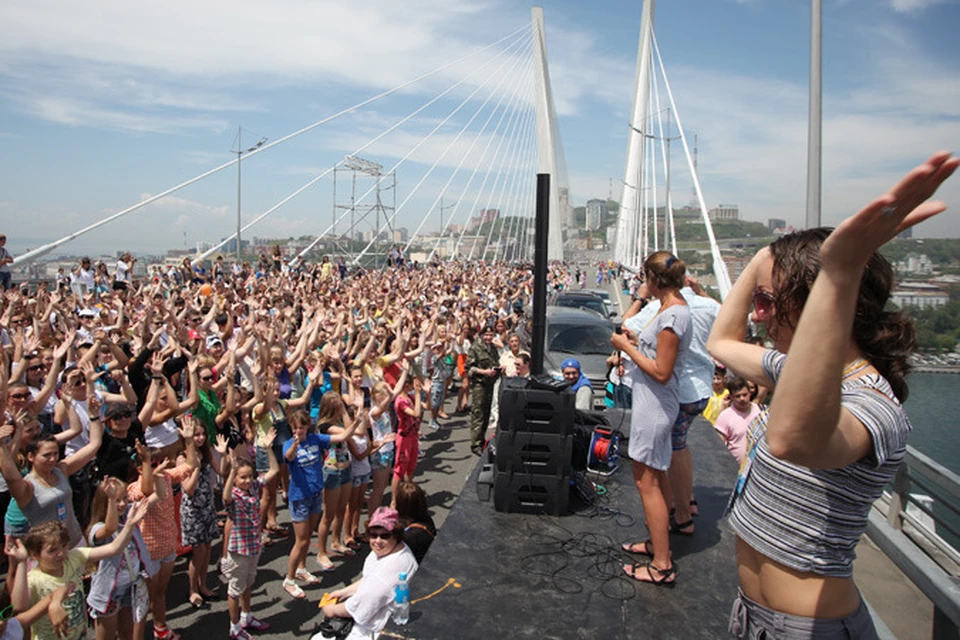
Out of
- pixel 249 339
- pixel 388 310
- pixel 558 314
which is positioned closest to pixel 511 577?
pixel 249 339

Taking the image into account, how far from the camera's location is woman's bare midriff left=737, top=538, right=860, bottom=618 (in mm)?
1726

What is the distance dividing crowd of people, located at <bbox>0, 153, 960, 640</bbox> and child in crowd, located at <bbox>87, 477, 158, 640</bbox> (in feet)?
0.05

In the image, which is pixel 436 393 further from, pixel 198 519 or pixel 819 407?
pixel 819 407

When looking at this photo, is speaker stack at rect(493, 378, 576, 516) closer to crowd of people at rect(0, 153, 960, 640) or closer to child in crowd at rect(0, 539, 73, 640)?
crowd of people at rect(0, 153, 960, 640)

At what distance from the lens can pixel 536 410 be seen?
14.7 feet

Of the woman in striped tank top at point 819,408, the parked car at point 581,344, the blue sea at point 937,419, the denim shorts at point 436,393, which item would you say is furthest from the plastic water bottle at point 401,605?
the denim shorts at point 436,393

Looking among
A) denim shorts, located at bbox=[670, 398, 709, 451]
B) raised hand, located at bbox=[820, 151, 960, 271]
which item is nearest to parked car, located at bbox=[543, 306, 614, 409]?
denim shorts, located at bbox=[670, 398, 709, 451]

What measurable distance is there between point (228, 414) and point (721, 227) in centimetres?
2958

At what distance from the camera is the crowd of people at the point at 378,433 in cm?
151

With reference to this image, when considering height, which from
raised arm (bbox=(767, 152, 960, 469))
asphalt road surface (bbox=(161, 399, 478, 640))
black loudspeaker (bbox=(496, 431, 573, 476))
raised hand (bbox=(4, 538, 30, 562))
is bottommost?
asphalt road surface (bbox=(161, 399, 478, 640))

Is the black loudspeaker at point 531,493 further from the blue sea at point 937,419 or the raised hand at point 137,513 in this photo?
the blue sea at point 937,419

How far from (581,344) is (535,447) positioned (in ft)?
20.6

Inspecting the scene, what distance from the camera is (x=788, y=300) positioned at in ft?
5.69

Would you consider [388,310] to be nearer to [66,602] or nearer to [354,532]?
[354,532]
